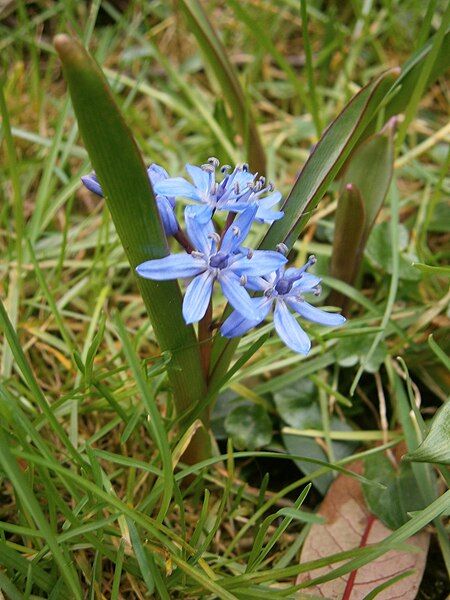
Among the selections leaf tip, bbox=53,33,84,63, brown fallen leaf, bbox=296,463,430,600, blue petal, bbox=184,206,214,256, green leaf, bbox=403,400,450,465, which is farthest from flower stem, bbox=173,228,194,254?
brown fallen leaf, bbox=296,463,430,600

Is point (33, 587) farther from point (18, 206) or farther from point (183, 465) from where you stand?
point (18, 206)

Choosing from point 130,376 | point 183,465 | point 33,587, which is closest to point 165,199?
point 130,376

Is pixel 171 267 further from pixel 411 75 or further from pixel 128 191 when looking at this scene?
pixel 411 75

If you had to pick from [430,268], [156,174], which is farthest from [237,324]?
[430,268]

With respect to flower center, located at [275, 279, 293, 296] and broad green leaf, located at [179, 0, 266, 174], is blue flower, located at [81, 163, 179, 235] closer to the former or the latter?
flower center, located at [275, 279, 293, 296]

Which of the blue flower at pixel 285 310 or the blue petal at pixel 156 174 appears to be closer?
the blue flower at pixel 285 310

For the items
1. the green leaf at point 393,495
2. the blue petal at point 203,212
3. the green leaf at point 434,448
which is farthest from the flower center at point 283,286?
the green leaf at point 393,495

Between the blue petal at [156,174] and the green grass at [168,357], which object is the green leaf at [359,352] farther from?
the blue petal at [156,174]
